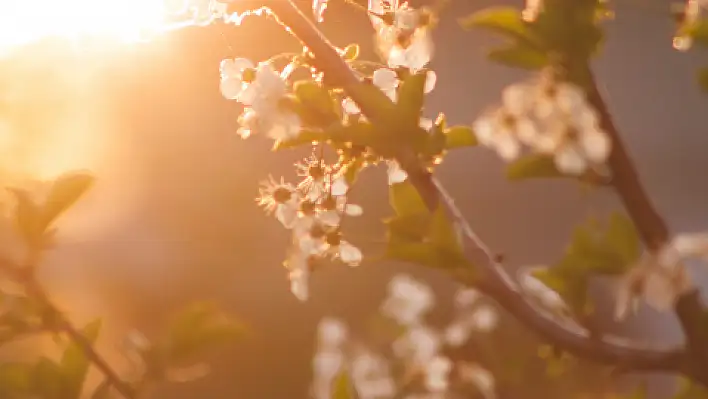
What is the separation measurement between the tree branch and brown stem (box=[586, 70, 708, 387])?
0.01m

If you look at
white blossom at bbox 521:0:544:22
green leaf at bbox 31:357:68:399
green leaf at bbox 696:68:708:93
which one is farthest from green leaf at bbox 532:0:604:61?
green leaf at bbox 31:357:68:399

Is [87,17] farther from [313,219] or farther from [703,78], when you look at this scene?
[703,78]

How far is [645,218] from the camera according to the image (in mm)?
327

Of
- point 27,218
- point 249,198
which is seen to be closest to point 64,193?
point 27,218

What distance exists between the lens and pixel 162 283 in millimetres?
1403

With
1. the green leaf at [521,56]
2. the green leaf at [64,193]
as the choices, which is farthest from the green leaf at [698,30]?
the green leaf at [64,193]

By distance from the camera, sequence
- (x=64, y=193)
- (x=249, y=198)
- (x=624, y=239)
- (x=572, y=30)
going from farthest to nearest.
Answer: (x=249, y=198), (x=64, y=193), (x=624, y=239), (x=572, y=30)

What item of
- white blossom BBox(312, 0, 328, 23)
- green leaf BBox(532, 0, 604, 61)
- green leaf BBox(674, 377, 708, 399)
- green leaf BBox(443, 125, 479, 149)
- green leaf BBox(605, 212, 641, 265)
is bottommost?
green leaf BBox(674, 377, 708, 399)

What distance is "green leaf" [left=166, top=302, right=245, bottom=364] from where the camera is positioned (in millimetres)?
592

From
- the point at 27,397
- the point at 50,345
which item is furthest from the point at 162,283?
the point at 27,397

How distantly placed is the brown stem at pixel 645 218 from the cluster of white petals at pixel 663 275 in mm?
17

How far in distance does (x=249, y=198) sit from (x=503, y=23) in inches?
43.3

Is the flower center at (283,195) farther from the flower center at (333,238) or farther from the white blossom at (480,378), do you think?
the white blossom at (480,378)

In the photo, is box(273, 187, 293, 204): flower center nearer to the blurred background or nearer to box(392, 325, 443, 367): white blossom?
box(392, 325, 443, 367): white blossom
